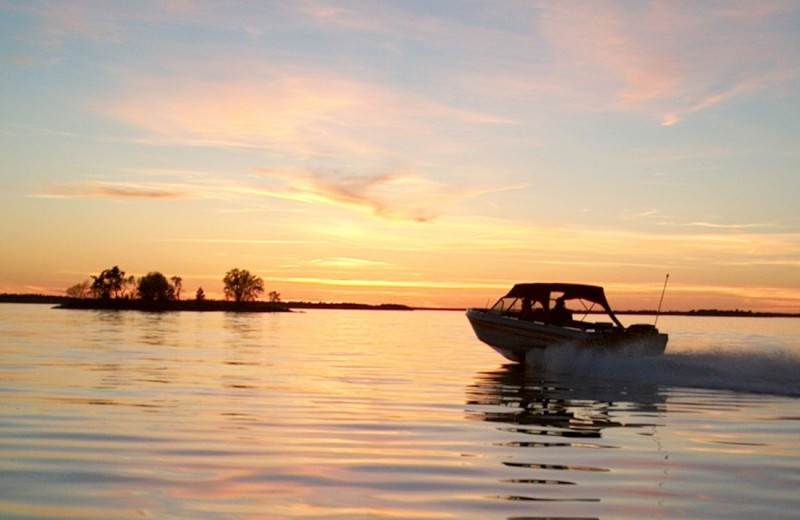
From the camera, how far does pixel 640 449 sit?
10328 mm

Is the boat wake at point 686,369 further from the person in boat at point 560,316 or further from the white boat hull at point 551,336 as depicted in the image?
the person in boat at point 560,316

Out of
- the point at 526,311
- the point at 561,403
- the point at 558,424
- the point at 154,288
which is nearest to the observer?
the point at 558,424

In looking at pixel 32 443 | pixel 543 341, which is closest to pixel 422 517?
pixel 32 443

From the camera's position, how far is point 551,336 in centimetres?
2519

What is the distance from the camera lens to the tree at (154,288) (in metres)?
180

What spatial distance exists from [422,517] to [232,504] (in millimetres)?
1681

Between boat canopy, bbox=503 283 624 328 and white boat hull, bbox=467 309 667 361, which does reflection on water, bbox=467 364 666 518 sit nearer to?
white boat hull, bbox=467 309 667 361

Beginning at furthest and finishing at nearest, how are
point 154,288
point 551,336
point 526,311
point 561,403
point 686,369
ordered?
point 154,288 < point 526,311 < point 551,336 < point 686,369 < point 561,403

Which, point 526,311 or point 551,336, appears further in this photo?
point 526,311

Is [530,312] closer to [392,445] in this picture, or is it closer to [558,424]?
[558,424]

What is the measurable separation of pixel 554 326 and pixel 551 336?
0.43 metres

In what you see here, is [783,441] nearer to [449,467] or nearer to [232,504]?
[449,467]

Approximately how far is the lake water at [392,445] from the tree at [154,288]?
164651 mm

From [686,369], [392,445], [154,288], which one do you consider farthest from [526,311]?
[154,288]
